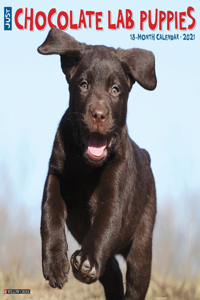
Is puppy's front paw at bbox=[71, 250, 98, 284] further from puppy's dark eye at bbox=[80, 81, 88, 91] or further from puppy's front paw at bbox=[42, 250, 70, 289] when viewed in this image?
puppy's dark eye at bbox=[80, 81, 88, 91]

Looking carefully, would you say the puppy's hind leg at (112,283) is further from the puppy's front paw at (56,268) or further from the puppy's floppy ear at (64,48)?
the puppy's floppy ear at (64,48)

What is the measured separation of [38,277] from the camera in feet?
27.9

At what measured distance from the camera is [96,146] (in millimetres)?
5035

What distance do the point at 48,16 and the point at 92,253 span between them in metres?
4.20

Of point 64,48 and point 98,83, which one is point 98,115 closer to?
point 98,83

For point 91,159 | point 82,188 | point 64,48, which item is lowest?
point 82,188

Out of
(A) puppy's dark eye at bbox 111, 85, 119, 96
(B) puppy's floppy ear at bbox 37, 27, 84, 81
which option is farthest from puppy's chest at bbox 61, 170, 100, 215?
(B) puppy's floppy ear at bbox 37, 27, 84, 81

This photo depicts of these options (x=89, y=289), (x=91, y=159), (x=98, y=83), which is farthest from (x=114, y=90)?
(x=89, y=289)

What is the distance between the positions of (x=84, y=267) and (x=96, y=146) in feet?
3.70

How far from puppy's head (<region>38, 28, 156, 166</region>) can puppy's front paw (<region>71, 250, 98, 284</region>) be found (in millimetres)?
873

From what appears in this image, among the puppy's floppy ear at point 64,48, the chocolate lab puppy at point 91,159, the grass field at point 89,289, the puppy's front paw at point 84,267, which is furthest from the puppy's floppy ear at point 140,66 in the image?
the grass field at point 89,289

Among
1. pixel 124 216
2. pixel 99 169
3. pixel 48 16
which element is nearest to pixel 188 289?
pixel 124 216

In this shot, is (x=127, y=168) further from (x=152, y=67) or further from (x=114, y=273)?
(x=114, y=273)

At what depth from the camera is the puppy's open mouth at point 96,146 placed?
16.2 ft
